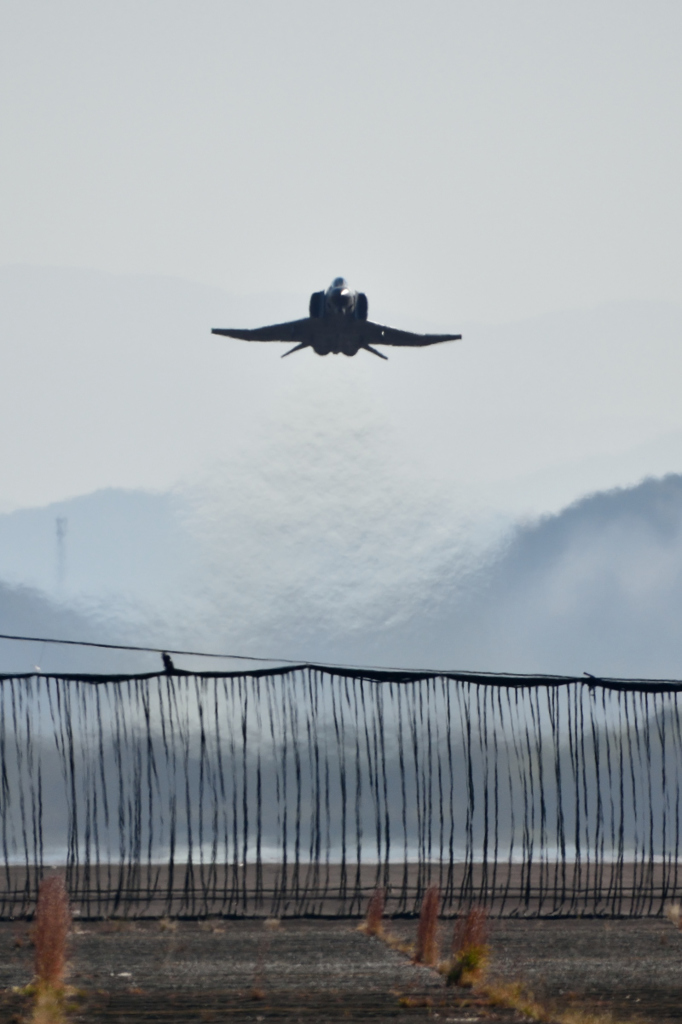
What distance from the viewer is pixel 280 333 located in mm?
51625

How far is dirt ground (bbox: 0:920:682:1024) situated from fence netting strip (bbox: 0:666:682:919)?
1485 millimetres

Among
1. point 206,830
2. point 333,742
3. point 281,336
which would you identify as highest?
point 281,336

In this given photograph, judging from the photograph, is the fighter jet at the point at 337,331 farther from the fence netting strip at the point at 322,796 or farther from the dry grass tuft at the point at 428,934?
the dry grass tuft at the point at 428,934

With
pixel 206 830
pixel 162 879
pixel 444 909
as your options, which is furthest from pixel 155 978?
pixel 206 830

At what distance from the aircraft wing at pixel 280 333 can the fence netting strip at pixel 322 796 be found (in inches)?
535

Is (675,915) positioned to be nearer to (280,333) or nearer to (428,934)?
(428,934)

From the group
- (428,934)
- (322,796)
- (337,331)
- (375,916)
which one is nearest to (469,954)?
(428,934)

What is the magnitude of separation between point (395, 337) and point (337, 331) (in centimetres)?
264

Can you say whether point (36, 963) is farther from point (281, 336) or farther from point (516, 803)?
point (516, 803)

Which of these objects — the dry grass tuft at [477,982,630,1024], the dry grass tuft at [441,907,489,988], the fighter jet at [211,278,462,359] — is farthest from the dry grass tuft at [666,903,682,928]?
the fighter jet at [211,278,462,359]

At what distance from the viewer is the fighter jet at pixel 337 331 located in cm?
4922

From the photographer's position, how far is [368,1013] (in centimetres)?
2198

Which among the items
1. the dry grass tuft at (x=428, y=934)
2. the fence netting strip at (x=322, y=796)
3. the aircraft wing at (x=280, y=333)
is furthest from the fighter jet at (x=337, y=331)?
the dry grass tuft at (x=428, y=934)

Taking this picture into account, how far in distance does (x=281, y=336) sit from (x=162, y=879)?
2072 centimetres
